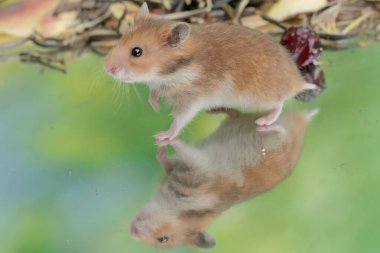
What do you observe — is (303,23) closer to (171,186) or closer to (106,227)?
(171,186)

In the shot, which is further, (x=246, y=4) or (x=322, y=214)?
(x=246, y=4)

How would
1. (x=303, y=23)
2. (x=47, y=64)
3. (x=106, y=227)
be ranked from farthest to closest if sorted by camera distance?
(x=303, y=23) → (x=47, y=64) → (x=106, y=227)

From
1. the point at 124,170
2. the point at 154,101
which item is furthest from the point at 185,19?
the point at 124,170

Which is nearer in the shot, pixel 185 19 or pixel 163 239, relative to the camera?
pixel 163 239

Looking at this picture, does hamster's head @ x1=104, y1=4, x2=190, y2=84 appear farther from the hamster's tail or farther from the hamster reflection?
the hamster's tail

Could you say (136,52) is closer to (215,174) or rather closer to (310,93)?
(215,174)

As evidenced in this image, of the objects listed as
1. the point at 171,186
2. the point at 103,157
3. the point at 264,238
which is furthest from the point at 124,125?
the point at 264,238
